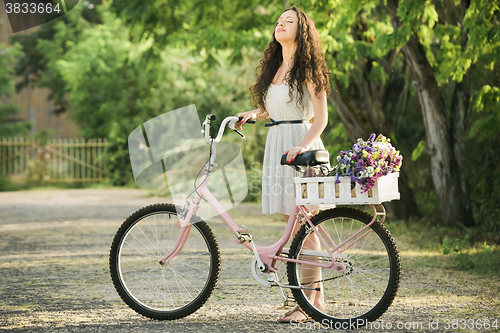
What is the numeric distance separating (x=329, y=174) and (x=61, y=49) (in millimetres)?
21249

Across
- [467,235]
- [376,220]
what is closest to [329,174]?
[376,220]

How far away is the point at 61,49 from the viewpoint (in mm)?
23172

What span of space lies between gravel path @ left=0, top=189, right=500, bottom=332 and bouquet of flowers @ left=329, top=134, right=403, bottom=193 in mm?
1029

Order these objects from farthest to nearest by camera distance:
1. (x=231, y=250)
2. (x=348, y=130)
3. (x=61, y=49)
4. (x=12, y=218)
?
(x=61, y=49) → (x=12, y=218) → (x=348, y=130) → (x=231, y=250)

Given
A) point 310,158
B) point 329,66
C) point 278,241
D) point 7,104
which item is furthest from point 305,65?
point 7,104

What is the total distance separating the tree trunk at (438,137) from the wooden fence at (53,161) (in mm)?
13178

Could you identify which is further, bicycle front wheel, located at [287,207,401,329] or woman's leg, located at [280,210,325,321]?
woman's leg, located at [280,210,325,321]

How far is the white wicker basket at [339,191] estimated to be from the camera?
3582 mm

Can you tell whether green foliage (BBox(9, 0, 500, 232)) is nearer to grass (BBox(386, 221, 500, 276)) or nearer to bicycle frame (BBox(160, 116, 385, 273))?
grass (BBox(386, 221, 500, 276))

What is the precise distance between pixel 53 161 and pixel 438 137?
14.3 metres

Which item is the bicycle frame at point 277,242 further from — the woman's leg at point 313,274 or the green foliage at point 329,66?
the green foliage at point 329,66

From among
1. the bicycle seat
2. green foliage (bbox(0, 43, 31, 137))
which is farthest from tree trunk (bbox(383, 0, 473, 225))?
green foliage (bbox(0, 43, 31, 137))

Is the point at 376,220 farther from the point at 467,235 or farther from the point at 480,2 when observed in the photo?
the point at 467,235

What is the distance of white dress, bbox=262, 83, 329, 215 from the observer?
3994 mm
